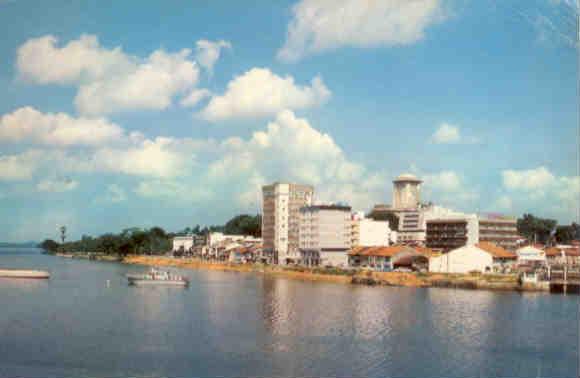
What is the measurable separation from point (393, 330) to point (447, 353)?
452 centimetres

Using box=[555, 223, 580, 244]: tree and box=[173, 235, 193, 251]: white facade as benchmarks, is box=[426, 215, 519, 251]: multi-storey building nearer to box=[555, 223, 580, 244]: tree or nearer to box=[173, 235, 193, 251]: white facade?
box=[555, 223, 580, 244]: tree

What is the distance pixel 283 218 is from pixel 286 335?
55.5 meters

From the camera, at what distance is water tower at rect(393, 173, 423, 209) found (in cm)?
11831

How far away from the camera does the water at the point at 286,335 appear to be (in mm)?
20422

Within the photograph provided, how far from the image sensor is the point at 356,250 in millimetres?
66438

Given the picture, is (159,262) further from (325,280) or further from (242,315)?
(242,315)

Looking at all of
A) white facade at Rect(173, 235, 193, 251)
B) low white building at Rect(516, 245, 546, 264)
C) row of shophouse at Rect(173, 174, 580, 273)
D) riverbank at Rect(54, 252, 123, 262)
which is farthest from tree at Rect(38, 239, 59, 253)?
low white building at Rect(516, 245, 546, 264)

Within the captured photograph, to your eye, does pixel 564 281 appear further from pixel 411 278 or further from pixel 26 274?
pixel 26 274

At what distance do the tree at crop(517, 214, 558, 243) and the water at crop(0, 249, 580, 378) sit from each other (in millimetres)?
53951

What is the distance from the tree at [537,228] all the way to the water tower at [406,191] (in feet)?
80.8

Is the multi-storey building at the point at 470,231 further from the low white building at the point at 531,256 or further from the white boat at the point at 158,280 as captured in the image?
the white boat at the point at 158,280

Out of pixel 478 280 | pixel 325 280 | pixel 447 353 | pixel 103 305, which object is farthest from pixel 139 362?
pixel 325 280

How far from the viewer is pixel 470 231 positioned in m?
70.2

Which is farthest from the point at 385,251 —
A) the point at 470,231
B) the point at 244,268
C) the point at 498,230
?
the point at 244,268
